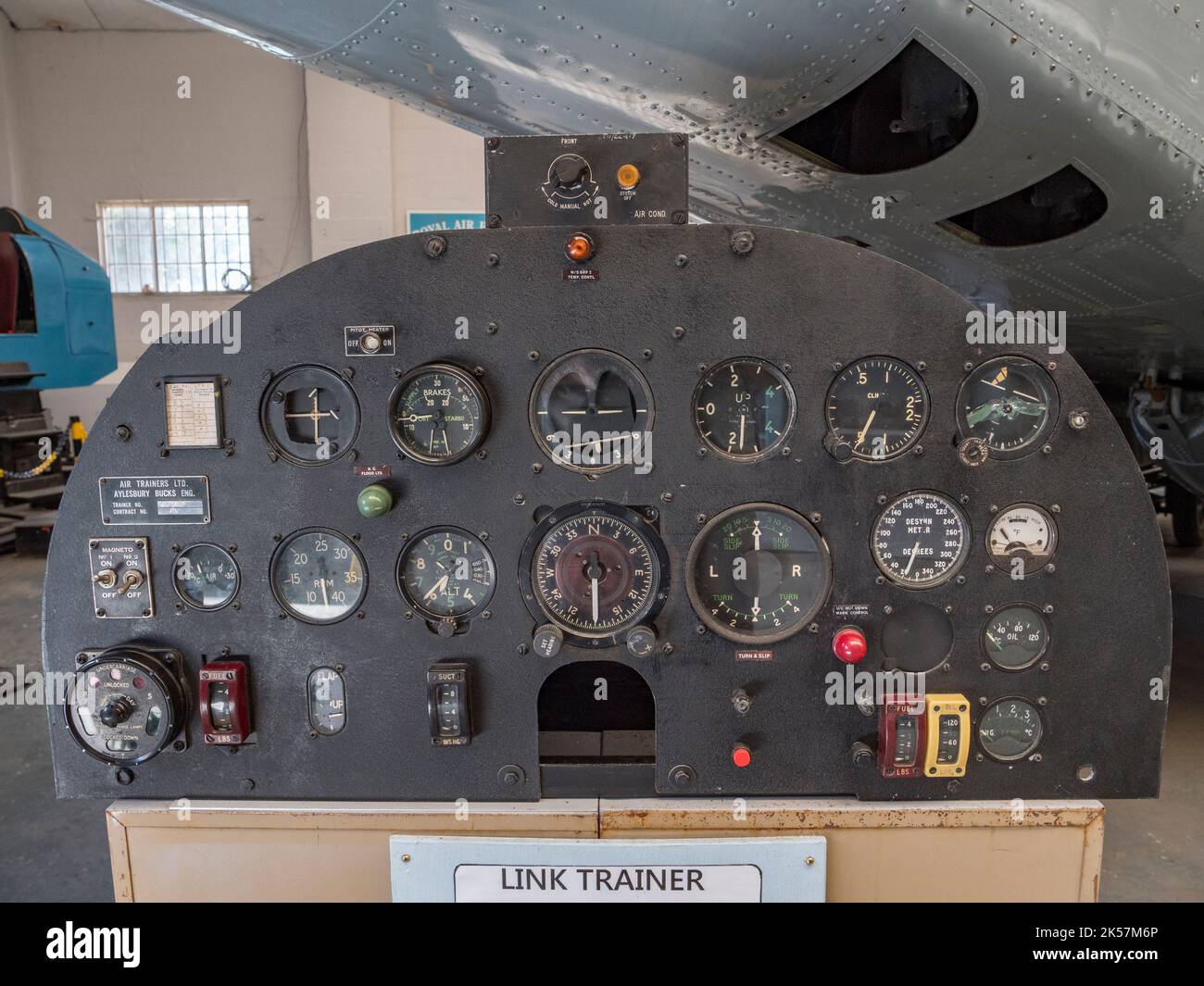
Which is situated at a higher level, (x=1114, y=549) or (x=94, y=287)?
(x=94, y=287)

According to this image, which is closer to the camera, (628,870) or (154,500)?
(628,870)

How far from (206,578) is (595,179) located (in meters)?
1.27

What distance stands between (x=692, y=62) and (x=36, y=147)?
1198 centimetres

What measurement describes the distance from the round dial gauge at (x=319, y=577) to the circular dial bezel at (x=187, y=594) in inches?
3.6

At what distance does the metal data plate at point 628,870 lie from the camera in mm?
1666

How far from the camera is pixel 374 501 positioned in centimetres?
172

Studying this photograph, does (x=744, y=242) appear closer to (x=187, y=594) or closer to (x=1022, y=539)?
(x=1022, y=539)

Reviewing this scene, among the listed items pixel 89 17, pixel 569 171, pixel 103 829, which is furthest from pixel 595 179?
pixel 89 17

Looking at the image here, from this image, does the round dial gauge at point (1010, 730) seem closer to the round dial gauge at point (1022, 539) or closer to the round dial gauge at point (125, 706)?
the round dial gauge at point (1022, 539)

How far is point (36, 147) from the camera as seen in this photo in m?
10.6

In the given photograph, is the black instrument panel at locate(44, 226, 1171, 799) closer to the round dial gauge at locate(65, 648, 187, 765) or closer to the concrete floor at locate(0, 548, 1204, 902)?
the round dial gauge at locate(65, 648, 187, 765)

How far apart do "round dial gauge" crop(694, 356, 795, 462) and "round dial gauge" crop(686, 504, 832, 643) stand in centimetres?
14

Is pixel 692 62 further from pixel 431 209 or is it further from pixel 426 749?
pixel 431 209
